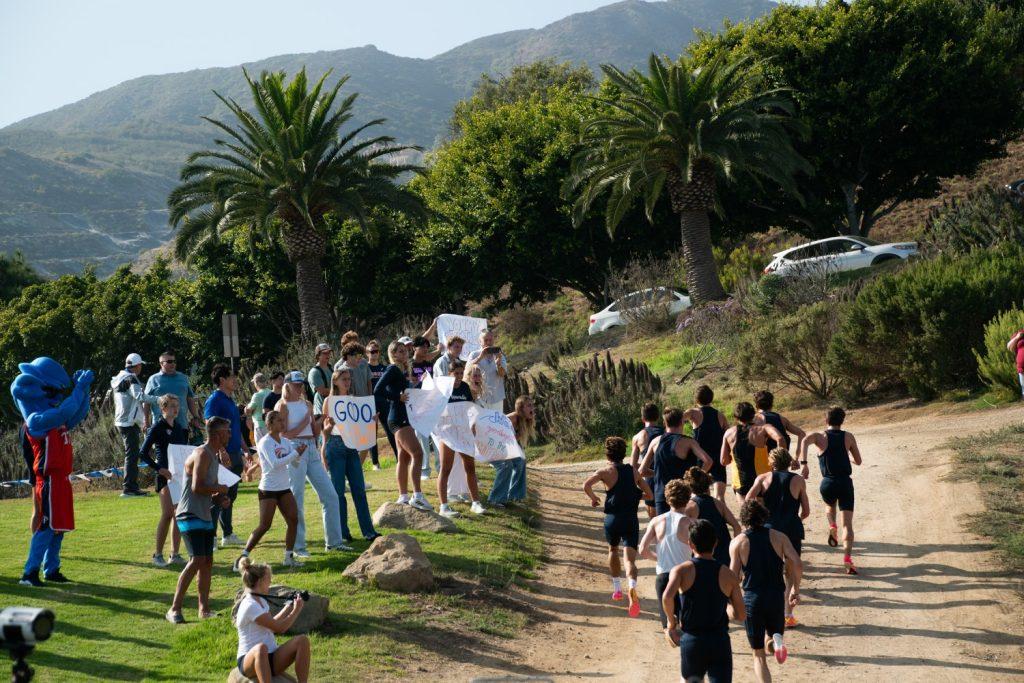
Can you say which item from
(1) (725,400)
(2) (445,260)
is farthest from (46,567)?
(2) (445,260)

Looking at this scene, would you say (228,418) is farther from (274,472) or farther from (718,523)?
(718,523)

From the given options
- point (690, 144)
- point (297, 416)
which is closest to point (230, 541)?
point (297, 416)

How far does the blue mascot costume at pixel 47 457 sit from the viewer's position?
10.7 metres

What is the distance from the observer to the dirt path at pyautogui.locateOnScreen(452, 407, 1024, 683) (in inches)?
373

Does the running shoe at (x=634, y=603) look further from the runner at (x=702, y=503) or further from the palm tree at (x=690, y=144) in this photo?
the palm tree at (x=690, y=144)

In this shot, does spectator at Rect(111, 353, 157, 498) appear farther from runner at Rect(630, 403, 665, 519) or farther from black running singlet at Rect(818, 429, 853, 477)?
black running singlet at Rect(818, 429, 853, 477)

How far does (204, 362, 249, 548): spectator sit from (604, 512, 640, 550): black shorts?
3946 mm

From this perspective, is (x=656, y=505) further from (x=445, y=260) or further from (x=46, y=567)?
(x=445, y=260)

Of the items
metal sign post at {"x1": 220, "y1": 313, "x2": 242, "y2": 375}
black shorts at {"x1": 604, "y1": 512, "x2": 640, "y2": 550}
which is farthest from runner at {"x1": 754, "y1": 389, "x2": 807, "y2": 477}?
metal sign post at {"x1": 220, "y1": 313, "x2": 242, "y2": 375}

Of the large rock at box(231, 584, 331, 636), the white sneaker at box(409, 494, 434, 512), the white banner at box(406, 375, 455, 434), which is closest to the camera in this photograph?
the large rock at box(231, 584, 331, 636)

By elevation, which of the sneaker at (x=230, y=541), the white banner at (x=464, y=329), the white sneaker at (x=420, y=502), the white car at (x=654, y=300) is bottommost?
the sneaker at (x=230, y=541)

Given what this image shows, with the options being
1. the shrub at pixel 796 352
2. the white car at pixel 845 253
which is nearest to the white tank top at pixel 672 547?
the shrub at pixel 796 352

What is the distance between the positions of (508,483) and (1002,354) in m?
10.1

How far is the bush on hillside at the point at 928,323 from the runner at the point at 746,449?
34.0ft
